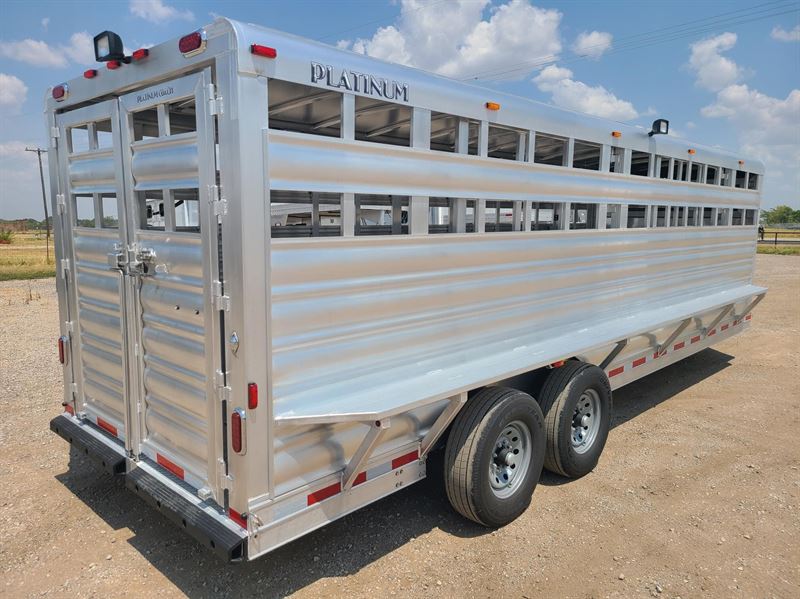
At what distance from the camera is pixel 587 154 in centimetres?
480

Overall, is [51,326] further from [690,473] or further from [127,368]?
[690,473]

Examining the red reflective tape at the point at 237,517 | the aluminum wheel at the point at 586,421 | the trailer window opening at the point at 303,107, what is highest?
the trailer window opening at the point at 303,107

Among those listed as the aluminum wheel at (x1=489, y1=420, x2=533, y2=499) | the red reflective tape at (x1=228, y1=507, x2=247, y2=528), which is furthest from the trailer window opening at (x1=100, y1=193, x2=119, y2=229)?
the aluminum wheel at (x1=489, y1=420, x2=533, y2=499)

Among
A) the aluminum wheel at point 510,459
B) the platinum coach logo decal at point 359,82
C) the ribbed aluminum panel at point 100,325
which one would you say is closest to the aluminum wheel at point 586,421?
the aluminum wheel at point 510,459

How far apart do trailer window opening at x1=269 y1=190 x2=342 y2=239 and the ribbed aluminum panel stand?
1.03 metres

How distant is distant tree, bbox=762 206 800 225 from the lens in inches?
3629

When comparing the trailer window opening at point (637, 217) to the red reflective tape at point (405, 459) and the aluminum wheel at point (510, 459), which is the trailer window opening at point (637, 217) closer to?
the aluminum wheel at point (510, 459)

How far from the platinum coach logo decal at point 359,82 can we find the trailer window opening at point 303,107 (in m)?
0.07

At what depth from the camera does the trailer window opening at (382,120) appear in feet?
→ 10.00

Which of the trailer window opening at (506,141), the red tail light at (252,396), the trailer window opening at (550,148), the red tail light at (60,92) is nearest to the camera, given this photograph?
the red tail light at (252,396)

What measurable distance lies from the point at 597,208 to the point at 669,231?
147 centimetres

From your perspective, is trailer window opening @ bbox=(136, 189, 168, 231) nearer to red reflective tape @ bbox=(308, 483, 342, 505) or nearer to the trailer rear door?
the trailer rear door

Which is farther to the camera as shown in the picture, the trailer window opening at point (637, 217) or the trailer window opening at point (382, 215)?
the trailer window opening at point (637, 217)

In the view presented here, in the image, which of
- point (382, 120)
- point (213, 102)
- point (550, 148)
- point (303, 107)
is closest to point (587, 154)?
point (550, 148)
